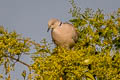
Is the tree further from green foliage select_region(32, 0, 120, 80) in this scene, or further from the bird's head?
the bird's head

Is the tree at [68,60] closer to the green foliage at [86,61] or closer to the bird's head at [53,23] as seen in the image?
the green foliage at [86,61]

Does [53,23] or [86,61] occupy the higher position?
[53,23]

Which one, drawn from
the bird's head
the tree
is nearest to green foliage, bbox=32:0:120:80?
the tree

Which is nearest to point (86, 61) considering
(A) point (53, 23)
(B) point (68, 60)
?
(B) point (68, 60)

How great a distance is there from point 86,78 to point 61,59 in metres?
0.33

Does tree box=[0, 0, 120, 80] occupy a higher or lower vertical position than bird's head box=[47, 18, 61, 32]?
lower

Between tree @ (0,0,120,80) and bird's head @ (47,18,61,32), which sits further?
bird's head @ (47,18,61,32)

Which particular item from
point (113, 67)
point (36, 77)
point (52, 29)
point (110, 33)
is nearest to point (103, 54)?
point (113, 67)

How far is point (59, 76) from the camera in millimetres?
3578

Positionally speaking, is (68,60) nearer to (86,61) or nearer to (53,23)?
(86,61)

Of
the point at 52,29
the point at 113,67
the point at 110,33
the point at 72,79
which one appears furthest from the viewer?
the point at 52,29

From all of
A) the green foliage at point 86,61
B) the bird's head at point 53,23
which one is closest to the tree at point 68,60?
the green foliage at point 86,61

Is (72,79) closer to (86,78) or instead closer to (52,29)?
(86,78)

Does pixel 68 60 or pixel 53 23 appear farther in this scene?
pixel 53 23
